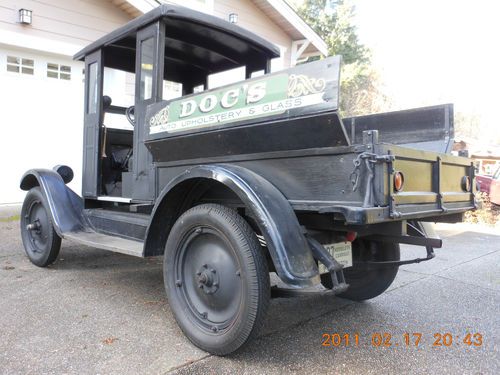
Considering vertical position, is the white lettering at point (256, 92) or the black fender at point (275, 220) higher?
the white lettering at point (256, 92)

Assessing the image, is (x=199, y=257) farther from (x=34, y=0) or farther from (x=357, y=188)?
(x=34, y=0)

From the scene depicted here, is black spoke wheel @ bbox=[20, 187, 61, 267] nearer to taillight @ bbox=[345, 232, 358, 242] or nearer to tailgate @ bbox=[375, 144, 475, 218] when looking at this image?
taillight @ bbox=[345, 232, 358, 242]

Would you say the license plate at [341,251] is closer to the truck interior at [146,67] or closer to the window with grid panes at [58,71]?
the truck interior at [146,67]

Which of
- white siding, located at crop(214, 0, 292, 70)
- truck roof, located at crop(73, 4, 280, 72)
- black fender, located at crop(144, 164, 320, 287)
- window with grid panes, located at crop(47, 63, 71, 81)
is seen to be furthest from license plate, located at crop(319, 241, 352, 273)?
white siding, located at crop(214, 0, 292, 70)

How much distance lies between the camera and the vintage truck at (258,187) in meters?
2.32

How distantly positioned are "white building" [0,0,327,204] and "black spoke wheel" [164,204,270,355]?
5.90 metres

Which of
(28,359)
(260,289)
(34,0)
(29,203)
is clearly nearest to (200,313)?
(260,289)

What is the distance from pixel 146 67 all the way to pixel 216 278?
2.06m

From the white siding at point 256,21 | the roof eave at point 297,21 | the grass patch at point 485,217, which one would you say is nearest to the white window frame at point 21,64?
the white siding at point 256,21

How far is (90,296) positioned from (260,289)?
2.05 meters

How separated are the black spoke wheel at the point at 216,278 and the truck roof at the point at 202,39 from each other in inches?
70.5

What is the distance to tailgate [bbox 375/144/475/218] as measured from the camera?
223 cm

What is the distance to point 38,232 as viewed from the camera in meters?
4.73

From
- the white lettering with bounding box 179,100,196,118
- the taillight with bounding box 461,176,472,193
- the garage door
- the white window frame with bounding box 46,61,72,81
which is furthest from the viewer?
the white window frame with bounding box 46,61,72,81
